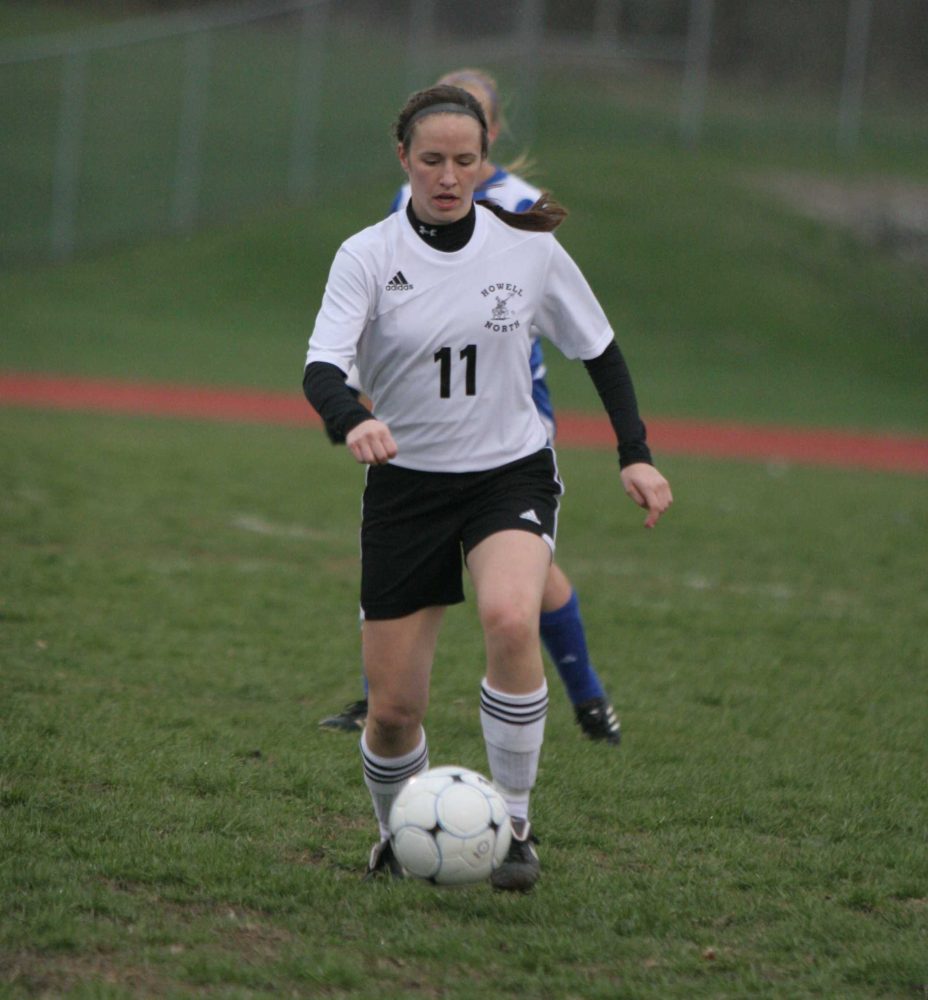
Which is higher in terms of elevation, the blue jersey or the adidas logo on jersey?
the adidas logo on jersey

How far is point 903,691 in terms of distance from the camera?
22.0ft

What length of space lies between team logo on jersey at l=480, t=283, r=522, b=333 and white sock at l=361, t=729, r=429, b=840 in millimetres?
1200

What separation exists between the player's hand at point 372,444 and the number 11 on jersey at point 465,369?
19.7 inches

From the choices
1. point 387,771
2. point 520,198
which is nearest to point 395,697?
point 387,771

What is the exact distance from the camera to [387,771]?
439 cm

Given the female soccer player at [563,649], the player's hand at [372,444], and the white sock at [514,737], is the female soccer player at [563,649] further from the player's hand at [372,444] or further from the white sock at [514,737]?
the player's hand at [372,444]

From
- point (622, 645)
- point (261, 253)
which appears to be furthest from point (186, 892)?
point (261, 253)

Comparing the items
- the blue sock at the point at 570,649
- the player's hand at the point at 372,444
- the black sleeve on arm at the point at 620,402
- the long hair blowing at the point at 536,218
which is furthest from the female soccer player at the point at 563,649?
the player's hand at the point at 372,444

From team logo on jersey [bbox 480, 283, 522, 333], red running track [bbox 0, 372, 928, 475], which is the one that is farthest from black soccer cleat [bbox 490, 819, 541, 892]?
red running track [bbox 0, 372, 928, 475]

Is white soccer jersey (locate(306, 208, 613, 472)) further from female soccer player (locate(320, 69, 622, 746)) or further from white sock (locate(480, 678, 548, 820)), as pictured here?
female soccer player (locate(320, 69, 622, 746))

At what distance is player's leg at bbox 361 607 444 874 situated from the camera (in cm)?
423

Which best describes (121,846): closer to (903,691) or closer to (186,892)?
(186,892)

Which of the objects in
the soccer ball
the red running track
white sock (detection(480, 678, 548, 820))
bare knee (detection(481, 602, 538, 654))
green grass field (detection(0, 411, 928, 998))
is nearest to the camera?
green grass field (detection(0, 411, 928, 998))

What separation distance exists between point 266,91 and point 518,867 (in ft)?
74.8
